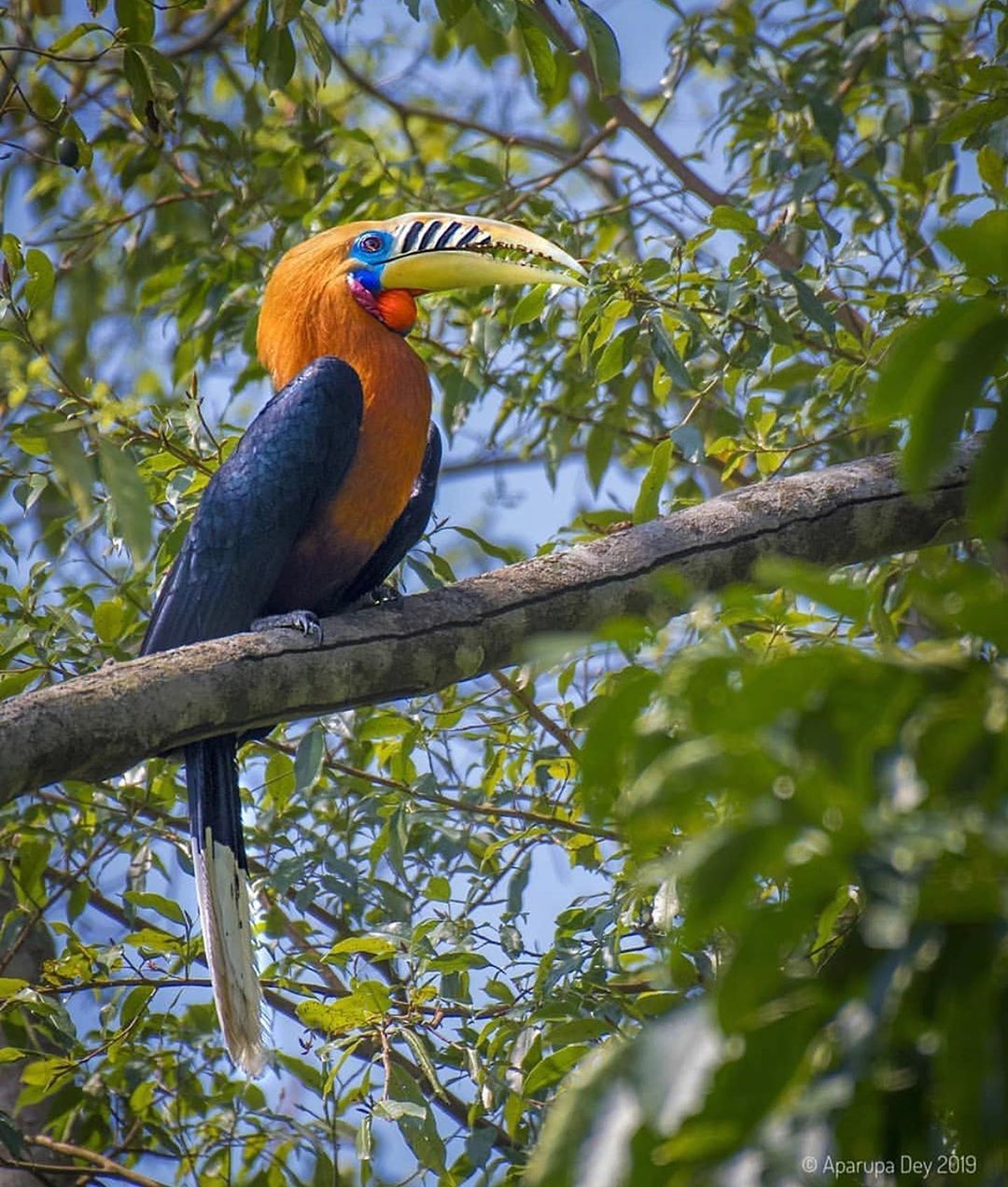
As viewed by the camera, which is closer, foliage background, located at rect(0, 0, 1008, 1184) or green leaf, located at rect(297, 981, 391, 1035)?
foliage background, located at rect(0, 0, 1008, 1184)

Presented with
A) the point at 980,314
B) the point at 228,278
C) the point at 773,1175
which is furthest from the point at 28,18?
the point at 773,1175

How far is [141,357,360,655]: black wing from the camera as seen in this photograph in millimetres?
3172

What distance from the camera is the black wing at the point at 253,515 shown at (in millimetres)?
3172

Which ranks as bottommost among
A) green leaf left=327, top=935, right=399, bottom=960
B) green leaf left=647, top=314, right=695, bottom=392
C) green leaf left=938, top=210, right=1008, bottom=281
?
green leaf left=938, top=210, right=1008, bottom=281

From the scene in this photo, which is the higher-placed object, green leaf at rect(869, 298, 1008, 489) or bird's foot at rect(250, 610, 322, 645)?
bird's foot at rect(250, 610, 322, 645)

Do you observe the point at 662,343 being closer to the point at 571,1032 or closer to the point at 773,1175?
the point at 571,1032

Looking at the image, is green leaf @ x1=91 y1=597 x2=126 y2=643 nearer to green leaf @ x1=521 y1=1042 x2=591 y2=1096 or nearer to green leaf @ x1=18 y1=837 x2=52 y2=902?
green leaf @ x1=18 y1=837 x2=52 y2=902

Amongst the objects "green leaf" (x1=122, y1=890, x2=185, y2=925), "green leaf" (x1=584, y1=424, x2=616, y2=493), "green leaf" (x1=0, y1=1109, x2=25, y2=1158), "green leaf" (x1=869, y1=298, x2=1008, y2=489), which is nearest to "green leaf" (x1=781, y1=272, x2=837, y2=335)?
"green leaf" (x1=584, y1=424, x2=616, y2=493)

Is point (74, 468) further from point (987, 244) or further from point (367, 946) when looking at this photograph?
point (367, 946)

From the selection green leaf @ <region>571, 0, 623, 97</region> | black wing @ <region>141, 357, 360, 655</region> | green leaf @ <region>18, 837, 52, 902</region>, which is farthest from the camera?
green leaf @ <region>18, 837, 52, 902</region>

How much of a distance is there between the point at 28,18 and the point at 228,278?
1.07 meters

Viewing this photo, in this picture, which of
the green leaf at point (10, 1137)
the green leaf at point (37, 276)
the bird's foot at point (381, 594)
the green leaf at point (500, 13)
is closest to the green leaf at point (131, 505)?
the green leaf at point (37, 276)

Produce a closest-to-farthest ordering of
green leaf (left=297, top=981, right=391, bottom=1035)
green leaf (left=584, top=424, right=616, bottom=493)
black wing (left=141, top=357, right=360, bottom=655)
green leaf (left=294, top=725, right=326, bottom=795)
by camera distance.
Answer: green leaf (left=297, top=981, right=391, bottom=1035) < green leaf (left=294, top=725, right=326, bottom=795) < black wing (left=141, top=357, right=360, bottom=655) < green leaf (left=584, top=424, right=616, bottom=493)

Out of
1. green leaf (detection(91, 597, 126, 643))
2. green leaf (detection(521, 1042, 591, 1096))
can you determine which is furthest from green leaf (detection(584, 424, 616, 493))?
green leaf (detection(521, 1042, 591, 1096))
